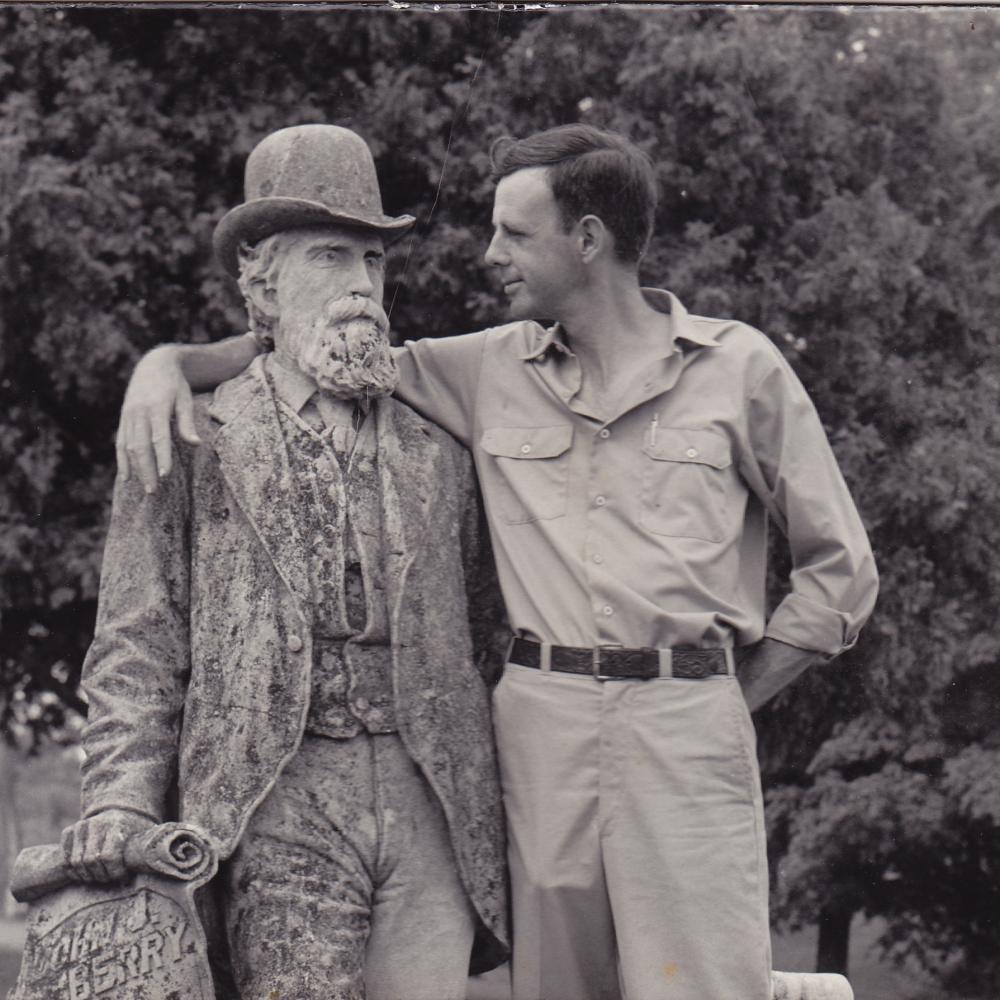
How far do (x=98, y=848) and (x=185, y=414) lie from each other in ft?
3.16

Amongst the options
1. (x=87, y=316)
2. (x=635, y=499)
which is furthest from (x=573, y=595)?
(x=87, y=316)

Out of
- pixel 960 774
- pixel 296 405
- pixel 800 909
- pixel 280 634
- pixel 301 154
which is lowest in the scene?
pixel 800 909

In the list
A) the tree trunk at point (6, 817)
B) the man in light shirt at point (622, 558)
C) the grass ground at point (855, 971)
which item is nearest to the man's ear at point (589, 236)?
the man in light shirt at point (622, 558)

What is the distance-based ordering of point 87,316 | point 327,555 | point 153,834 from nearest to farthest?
point 153,834
point 327,555
point 87,316

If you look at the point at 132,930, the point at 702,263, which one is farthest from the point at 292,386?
the point at 702,263

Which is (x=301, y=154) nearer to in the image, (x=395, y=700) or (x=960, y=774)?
(x=395, y=700)

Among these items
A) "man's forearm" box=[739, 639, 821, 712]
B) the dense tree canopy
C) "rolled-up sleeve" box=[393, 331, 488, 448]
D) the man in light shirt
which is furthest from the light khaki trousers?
the dense tree canopy

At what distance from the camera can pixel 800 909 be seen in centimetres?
1116

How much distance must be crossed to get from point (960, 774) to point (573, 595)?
666cm

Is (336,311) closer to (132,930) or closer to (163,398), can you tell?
(163,398)

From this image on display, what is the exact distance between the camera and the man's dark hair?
4941 millimetres

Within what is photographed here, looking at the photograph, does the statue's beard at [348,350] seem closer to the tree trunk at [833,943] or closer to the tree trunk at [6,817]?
the tree trunk at [833,943]

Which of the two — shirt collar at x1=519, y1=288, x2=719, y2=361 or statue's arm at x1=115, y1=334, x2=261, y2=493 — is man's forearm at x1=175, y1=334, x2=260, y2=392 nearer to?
statue's arm at x1=115, y1=334, x2=261, y2=493

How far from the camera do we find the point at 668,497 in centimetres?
486
